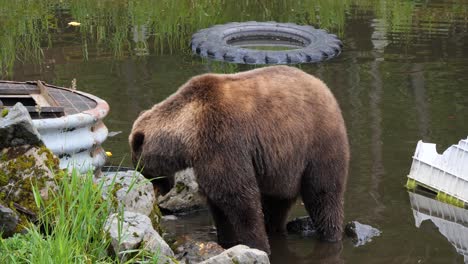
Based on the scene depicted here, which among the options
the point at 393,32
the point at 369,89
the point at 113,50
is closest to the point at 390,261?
the point at 369,89

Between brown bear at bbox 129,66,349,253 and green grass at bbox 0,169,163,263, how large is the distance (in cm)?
100

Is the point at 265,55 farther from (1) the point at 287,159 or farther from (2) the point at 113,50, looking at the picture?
(1) the point at 287,159

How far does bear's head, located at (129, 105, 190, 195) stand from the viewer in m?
6.78

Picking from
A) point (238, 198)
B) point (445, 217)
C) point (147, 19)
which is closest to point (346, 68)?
point (147, 19)

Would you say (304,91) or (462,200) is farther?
(462,200)

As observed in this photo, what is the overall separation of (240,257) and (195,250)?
903 millimetres

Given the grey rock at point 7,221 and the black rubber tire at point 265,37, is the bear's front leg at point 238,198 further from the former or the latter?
the black rubber tire at point 265,37

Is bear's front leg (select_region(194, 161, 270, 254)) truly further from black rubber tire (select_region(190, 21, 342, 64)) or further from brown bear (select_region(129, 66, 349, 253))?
black rubber tire (select_region(190, 21, 342, 64))

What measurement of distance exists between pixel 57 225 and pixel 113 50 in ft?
28.3

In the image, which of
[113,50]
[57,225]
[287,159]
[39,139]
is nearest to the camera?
[57,225]

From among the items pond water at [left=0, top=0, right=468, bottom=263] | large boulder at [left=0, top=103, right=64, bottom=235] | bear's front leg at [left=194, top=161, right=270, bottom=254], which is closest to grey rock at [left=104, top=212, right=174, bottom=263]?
large boulder at [left=0, top=103, right=64, bottom=235]

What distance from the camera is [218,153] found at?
6750 millimetres

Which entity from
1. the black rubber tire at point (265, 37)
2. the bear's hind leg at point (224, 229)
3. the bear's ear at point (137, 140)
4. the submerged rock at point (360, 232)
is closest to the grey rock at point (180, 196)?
the bear's hind leg at point (224, 229)

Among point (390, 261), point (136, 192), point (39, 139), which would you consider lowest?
point (390, 261)
